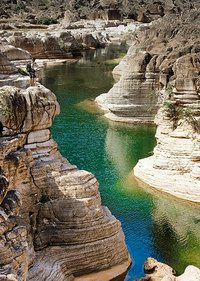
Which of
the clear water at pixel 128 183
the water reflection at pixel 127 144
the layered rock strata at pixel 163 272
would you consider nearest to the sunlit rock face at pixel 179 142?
the clear water at pixel 128 183

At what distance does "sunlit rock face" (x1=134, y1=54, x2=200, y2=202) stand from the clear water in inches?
27.3

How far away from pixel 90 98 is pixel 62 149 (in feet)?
47.4

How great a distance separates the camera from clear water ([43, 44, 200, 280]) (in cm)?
2033

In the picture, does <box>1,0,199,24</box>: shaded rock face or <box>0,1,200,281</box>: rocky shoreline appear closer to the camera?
<box>0,1,200,281</box>: rocky shoreline

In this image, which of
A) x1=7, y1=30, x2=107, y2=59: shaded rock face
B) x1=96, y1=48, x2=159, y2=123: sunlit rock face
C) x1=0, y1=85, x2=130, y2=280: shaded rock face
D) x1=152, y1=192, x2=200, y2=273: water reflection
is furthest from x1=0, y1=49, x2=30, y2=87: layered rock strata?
x1=7, y1=30, x2=107, y2=59: shaded rock face

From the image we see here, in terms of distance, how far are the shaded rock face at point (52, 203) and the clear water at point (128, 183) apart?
1.81 m

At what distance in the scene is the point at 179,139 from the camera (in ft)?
85.0

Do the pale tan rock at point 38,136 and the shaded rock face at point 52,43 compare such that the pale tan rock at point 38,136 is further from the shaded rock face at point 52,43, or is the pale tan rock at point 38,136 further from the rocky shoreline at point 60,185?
the shaded rock face at point 52,43

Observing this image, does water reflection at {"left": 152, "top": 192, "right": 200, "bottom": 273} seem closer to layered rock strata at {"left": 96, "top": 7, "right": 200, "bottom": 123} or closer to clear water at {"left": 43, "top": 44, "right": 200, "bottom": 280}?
clear water at {"left": 43, "top": 44, "right": 200, "bottom": 280}

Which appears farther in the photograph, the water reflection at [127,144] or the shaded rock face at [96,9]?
the shaded rock face at [96,9]

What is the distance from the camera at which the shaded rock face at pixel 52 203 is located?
16.3 meters

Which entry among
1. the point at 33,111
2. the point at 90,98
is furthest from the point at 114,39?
the point at 33,111

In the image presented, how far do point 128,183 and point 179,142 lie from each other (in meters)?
3.05

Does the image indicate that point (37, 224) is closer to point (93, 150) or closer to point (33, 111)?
point (33, 111)
